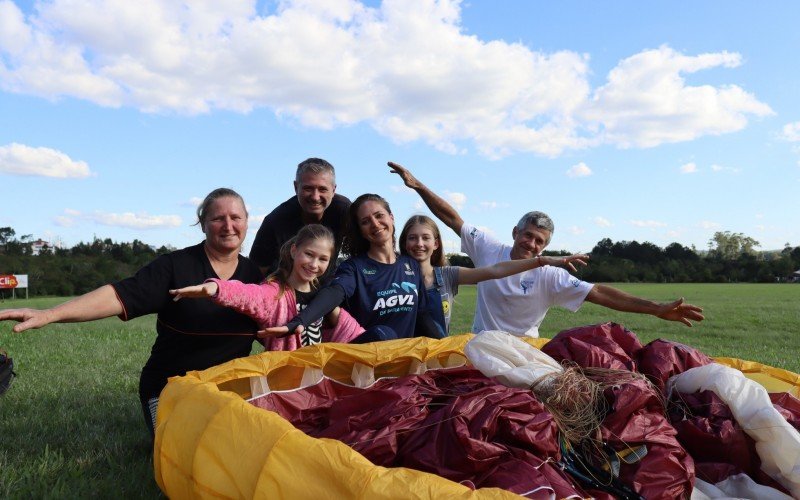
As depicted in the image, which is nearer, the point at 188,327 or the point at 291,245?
the point at 188,327

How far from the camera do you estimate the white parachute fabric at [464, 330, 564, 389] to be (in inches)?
125

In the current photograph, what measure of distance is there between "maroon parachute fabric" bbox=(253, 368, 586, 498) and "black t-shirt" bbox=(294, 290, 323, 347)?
1.18 meters

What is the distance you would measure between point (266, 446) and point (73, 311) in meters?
1.62

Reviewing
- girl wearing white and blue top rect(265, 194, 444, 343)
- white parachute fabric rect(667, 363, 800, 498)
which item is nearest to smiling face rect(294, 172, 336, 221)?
girl wearing white and blue top rect(265, 194, 444, 343)

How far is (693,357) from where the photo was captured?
371cm

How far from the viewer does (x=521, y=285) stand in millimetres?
5484

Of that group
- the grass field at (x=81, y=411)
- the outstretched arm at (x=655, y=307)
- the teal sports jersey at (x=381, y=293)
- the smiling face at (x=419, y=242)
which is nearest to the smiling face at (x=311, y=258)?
the teal sports jersey at (x=381, y=293)

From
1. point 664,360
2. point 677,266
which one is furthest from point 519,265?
point 677,266

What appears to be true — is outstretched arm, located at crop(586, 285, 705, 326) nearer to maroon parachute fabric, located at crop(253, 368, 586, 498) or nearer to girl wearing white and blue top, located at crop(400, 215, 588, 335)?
girl wearing white and blue top, located at crop(400, 215, 588, 335)

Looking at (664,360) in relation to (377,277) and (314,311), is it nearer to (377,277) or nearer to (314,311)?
(377,277)

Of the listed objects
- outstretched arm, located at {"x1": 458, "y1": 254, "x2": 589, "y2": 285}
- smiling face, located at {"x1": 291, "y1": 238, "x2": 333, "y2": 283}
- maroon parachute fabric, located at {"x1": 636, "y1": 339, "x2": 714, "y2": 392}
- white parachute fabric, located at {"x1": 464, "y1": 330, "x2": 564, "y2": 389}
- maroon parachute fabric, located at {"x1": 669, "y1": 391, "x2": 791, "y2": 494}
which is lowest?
maroon parachute fabric, located at {"x1": 669, "y1": 391, "x2": 791, "y2": 494}

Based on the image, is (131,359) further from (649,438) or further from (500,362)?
(649,438)

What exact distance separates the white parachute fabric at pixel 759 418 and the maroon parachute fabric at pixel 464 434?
3.46ft

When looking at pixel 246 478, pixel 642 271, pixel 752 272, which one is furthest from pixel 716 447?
pixel 752 272
